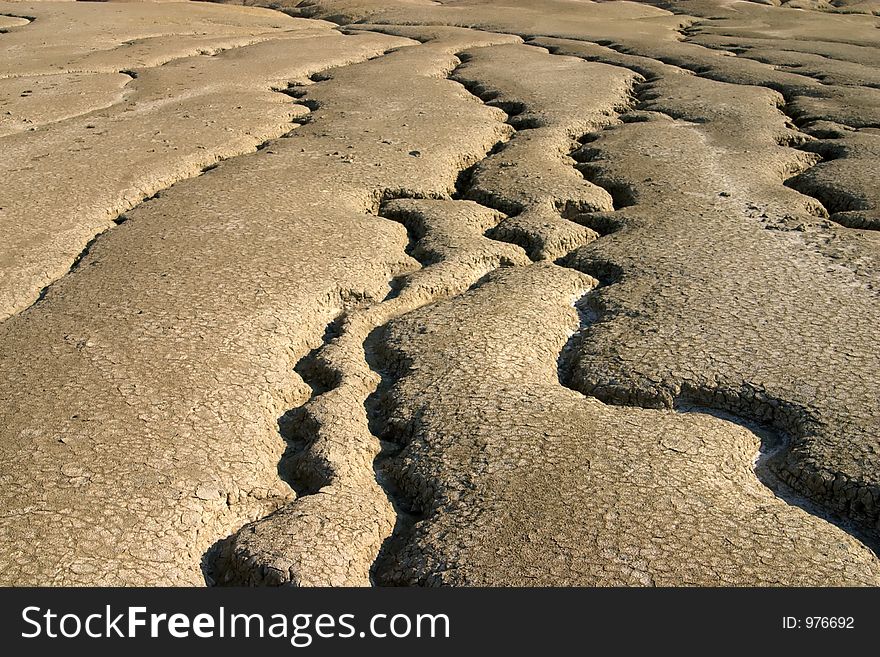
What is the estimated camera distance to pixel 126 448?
1.98m

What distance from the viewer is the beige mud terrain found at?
1771 millimetres

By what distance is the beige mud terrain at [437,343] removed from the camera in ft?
5.81

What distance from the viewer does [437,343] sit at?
8.36 feet

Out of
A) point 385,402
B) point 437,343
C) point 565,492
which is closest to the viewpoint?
point 565,492

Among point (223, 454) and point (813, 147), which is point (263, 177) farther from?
point (813, 147)

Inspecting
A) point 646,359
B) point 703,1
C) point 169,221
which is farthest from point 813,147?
A: point 703,1

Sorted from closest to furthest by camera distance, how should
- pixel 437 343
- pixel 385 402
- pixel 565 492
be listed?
pixel 565 492
pixel 385 402
pixel 437 343

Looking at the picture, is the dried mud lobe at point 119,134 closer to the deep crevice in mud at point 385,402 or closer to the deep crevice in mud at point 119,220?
the deep crevice in mud at point 119,220

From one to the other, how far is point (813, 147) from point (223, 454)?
3.98m

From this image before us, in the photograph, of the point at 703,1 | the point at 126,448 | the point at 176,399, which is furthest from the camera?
the point at 703,1

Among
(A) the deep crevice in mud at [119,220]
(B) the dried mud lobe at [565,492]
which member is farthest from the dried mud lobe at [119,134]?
(B) the dried mud lobe at [565,492]

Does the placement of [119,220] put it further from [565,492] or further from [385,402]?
[565,492]

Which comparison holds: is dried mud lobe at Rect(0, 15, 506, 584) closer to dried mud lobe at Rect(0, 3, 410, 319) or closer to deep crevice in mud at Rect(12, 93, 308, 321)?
deep crevice in mud at Rect(12, 93, 308, 321)

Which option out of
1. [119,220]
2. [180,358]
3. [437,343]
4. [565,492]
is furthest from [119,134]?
[565,492]
